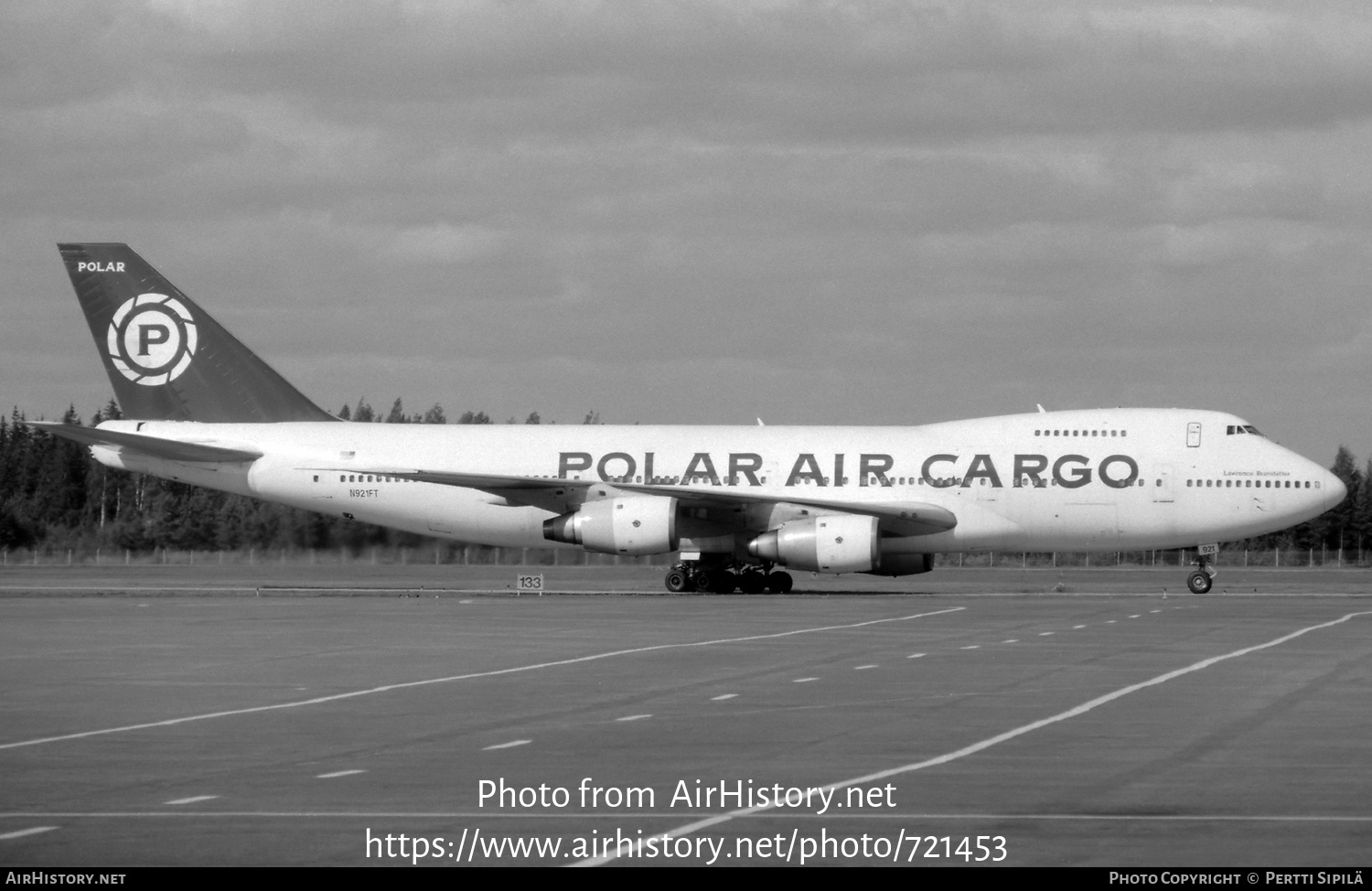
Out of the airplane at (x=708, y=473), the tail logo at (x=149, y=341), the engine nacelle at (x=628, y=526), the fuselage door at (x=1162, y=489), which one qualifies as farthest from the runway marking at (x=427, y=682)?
the tail logo at (x=149, y=341)

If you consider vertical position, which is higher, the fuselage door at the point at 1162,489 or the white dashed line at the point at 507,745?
the fuselage door at the point at 1162,489

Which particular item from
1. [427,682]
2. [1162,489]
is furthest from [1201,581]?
[427,682]

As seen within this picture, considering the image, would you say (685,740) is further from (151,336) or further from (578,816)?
(151,336)

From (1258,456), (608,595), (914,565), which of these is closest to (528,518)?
(608,595)

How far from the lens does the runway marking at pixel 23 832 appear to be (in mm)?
10609

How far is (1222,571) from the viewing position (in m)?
65.4

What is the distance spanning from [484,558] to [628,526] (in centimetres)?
1569

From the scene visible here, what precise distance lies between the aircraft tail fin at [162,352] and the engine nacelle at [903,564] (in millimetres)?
16363

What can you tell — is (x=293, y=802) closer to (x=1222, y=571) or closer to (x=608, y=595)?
(x=608, y=595)

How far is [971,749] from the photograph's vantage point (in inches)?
590

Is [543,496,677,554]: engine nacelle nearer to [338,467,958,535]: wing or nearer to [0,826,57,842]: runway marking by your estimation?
[338,467,958,535]: wing

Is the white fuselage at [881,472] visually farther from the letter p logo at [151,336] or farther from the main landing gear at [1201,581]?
the letter p logo at [151,336]

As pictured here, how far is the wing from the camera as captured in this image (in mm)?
44062
